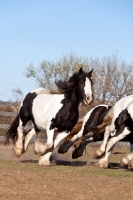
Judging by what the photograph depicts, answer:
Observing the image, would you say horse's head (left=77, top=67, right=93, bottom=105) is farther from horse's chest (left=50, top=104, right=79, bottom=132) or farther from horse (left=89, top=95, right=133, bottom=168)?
horse (left=89, top=95, right=133, bottom=168)

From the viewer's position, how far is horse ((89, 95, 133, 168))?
37.7 ft

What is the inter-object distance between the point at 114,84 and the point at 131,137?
59.3 ft

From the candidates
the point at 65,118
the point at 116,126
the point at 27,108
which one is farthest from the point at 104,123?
the point at 27,108

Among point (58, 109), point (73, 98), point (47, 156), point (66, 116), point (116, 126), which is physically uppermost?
point (73, 98)

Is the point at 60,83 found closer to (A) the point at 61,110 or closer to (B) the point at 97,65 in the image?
(A) the point at 61,110

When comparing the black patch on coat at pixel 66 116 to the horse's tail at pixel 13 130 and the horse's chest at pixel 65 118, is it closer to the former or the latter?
the horse's chest at pixel 65 118

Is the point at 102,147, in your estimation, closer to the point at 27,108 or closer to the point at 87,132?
the point at 87,132

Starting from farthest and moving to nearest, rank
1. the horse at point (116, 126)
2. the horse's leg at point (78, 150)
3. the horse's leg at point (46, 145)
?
the horse's leg at point (78, 150), the horse at point (116, 126), the horse's leg at point (46, 145)

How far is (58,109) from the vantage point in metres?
11.4

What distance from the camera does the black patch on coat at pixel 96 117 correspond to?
13047 mm

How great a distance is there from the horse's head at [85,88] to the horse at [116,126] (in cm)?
103

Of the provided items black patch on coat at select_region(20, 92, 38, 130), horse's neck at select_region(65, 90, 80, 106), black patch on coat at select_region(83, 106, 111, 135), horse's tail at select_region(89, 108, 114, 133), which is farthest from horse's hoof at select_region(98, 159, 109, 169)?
black patch on coat at select_region(20, 92, 38, 130)

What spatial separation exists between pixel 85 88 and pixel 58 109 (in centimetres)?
83

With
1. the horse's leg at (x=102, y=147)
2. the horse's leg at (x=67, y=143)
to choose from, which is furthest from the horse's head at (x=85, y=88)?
the horse's leg at (x=67, y=143)
